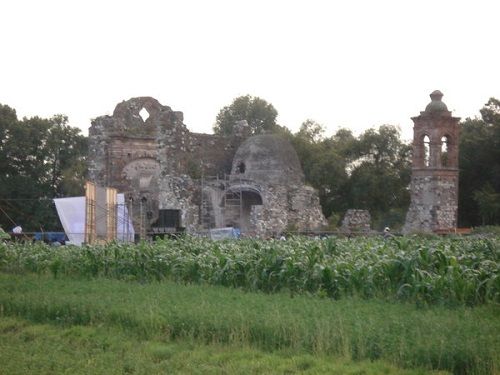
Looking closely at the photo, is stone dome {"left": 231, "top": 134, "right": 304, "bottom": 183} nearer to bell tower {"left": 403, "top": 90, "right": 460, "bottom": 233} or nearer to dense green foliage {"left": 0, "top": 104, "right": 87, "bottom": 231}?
bell tower {"left": 403, "top": 90, "right": 460, "bottom": 233}

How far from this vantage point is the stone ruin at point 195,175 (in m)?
31.5

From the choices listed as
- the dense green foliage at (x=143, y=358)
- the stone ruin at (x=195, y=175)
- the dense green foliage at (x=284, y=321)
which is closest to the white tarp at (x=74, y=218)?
the stone ruin at (x=195, y=175)

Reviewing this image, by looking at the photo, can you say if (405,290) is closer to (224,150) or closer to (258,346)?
(258,346)

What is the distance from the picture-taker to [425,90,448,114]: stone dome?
3188cm

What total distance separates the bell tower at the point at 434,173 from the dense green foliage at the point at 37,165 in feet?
74.6

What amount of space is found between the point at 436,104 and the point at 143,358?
26.1 metres

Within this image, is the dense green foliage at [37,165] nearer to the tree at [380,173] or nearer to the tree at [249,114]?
the tree at [249,114]

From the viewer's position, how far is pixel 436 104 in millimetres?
32031

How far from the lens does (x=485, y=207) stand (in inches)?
1367

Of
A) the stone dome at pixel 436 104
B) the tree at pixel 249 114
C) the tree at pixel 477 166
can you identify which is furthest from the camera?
the tree at pixel 249 114

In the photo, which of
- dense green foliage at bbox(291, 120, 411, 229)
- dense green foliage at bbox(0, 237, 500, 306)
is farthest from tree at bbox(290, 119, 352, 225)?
dense green foliage at bbox(0, 237, 500, 306)

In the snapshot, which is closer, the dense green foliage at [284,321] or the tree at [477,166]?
the dense green foliage at [284,321]

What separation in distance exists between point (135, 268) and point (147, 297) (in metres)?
3.95

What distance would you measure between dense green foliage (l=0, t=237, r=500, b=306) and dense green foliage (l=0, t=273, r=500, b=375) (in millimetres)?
724
